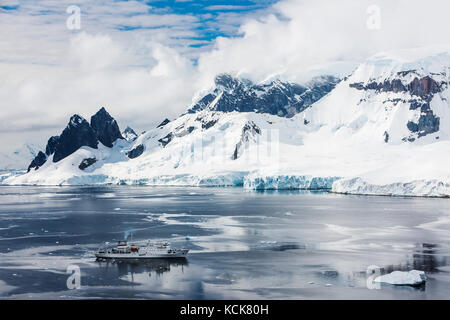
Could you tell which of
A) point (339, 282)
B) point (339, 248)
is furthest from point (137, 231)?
point (339, 282)

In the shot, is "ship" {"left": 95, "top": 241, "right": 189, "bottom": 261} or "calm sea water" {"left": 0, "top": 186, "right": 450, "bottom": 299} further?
"ship" {"left": 95, "top": 241, "right": 189, "bottom": 261}

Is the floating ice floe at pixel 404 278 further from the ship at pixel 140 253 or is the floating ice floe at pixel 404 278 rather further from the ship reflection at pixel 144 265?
the ship at pixel 140 253

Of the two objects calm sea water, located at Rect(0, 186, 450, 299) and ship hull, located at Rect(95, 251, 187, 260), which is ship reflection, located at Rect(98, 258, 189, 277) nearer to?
calm sea water, located at Rect(0, 186, 450, 299)

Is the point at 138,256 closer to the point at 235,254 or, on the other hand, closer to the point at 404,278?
the point at 235,254

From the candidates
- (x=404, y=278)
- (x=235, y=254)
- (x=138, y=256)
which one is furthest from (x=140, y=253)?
(x=404, y=278)

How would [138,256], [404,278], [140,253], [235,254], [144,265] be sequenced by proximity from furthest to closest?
[235,254], [140,253], [138,256], [144,265], [404,278]

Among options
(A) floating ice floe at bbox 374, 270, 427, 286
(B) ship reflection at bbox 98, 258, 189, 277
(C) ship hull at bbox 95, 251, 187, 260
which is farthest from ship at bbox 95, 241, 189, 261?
(A) floating ice floe at bbox 374, 270, 427, 286
